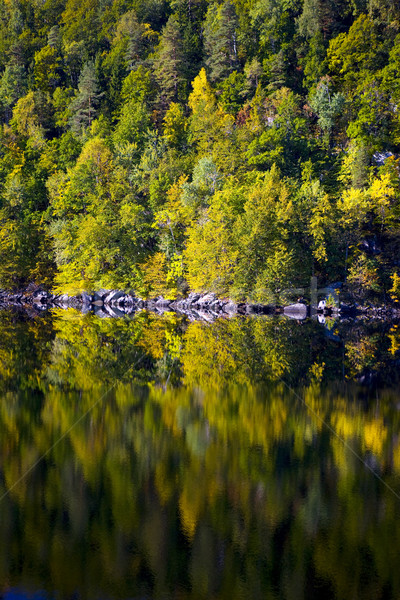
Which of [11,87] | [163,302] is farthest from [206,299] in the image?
[11,87]

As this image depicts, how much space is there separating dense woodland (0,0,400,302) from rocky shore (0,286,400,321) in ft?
4.66

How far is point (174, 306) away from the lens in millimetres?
64500

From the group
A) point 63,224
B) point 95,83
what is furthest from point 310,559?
point 95,83

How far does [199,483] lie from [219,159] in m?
64.2

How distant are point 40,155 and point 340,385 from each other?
8248 centimetres

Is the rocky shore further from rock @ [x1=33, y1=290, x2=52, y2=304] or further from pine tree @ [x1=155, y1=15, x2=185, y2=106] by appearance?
pine tree @ [x1=155, y1=15, x2=185, y2=106]

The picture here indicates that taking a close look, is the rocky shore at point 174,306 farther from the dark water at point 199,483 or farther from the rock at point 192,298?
the dark water at point 199,483

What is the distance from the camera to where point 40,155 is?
91688mm

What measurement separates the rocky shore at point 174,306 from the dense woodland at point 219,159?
1.42 m

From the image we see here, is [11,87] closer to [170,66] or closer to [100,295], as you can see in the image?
[170,66]

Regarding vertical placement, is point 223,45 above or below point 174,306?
above

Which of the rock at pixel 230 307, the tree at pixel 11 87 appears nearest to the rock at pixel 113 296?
the rock at pixel 230 307

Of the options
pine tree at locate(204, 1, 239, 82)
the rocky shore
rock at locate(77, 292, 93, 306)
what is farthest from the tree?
rock at locate(77, 292, 93, 306)

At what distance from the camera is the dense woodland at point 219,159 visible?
58.0 meters
